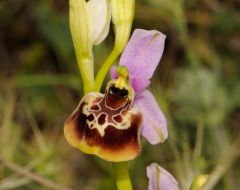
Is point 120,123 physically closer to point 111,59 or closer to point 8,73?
point 111,59

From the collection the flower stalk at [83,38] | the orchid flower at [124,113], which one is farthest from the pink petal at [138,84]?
the flower stalk at [83,38]

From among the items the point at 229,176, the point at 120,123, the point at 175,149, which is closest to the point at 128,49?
the point at 120,123

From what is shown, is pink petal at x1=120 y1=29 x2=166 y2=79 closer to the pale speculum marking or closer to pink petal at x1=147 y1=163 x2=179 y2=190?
the pale speculum marking

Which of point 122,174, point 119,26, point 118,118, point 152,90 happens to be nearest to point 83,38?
point 119,26

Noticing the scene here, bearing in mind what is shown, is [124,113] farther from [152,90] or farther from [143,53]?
[152,90]

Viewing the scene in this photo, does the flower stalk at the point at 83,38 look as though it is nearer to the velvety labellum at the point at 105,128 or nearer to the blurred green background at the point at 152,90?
the velvety labellum at the point at 105,128

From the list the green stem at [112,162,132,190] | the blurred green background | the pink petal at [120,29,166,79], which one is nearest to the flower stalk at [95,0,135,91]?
the pink petal at [120,29,166,79]
